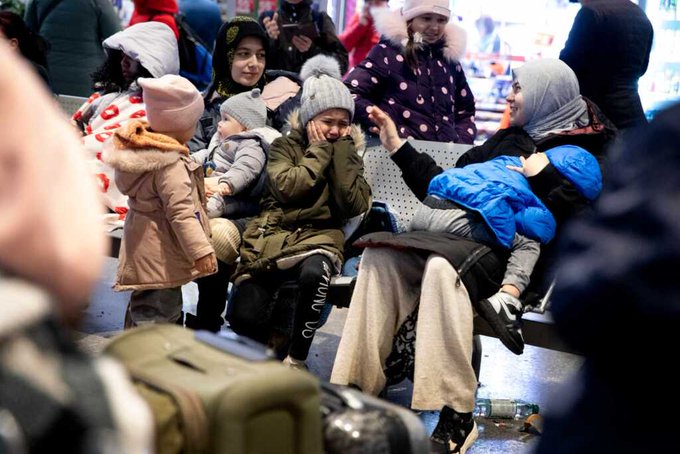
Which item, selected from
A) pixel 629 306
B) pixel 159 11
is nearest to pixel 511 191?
pixel 629 306

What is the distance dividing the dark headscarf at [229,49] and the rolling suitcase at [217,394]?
3.73m

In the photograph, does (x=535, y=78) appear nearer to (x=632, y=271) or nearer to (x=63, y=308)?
(x=632, y=271)

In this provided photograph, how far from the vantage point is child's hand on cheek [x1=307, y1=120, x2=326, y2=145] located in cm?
480

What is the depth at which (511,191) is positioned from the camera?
4230 millimetres

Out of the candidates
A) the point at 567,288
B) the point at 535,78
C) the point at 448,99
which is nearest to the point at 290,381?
the point at 567,288

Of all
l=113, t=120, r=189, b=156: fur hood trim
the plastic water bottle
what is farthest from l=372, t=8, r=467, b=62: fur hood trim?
the plastic water bottle

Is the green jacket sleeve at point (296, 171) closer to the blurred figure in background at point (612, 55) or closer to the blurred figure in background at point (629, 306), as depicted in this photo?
the blurred figure in background at point (612, 55)

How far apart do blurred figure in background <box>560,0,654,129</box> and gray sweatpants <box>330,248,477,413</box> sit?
2031mm

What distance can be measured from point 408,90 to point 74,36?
3671 mm

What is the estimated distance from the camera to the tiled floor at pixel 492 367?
14.0 ft

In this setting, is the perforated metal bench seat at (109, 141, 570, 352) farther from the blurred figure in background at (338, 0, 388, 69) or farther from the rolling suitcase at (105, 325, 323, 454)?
the rolling suitcase at (105, 325, 323, 454)

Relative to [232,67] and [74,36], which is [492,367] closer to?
[232,67]

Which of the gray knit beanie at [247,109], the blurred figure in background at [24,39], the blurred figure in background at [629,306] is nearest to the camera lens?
the blurred figure in background at [629,306]

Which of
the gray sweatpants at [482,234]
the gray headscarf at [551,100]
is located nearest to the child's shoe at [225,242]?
the gray sweatpants at [482,234]
